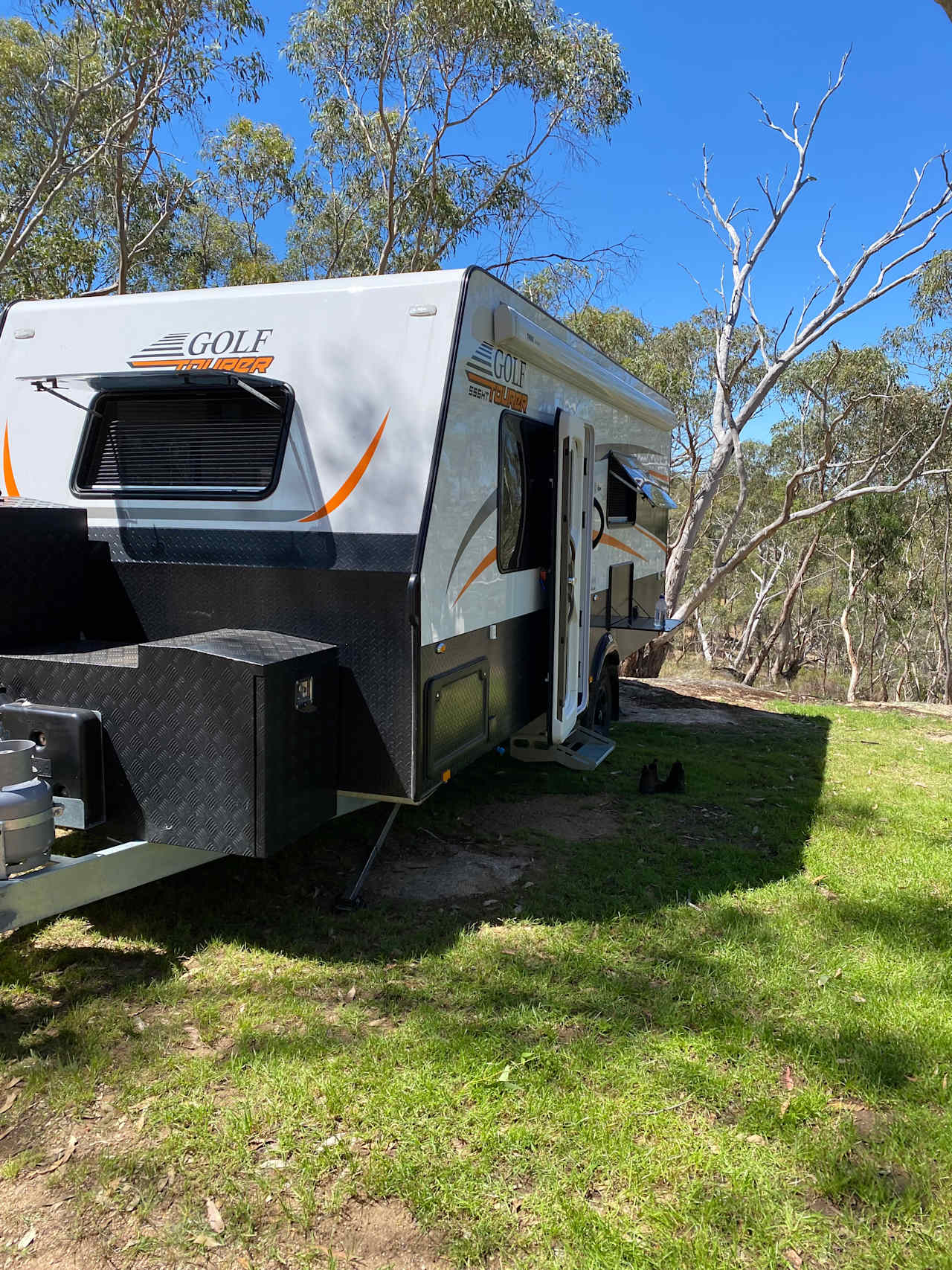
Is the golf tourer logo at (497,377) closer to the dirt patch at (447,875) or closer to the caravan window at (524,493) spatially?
the caravan window at (524,493)

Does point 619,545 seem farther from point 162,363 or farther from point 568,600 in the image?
point 162,363

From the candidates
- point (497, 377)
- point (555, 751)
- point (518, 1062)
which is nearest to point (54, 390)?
Result: point (497, 377)

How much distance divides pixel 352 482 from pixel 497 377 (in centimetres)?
98

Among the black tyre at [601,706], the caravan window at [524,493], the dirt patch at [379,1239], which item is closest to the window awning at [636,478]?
the black tyre at [601,706]

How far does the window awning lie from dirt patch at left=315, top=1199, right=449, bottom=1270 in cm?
521

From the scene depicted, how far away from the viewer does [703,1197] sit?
2.46m

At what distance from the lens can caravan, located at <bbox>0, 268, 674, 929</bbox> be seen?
3344mm

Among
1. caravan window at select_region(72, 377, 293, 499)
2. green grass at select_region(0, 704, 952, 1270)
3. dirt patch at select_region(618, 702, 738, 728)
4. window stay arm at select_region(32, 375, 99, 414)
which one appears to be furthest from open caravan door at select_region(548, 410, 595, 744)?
dirt patch at select_region(618, 702, 738, 728)

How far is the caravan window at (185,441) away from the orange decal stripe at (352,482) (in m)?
0.26

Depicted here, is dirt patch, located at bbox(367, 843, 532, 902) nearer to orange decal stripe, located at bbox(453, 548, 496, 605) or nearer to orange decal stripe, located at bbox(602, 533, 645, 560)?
orange decal stripe, located at bbox(453, 548, 496, 605)

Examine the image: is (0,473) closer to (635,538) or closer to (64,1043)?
(64,1043)

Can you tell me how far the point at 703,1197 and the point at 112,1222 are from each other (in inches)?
59.9

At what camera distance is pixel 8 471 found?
4441 mm

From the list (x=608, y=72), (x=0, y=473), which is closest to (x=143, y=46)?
(x=608, y=72)
